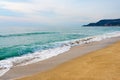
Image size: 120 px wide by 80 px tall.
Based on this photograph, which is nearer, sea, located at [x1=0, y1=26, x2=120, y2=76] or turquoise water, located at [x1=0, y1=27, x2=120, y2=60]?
sea, located at [x1=0, y1=26, x2=120, y2=76]

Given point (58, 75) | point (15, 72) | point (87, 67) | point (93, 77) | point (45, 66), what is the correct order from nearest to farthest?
point (93, 77) → point (58, 75) → point (87, 67) → point (15, 72) → point (45, 66)

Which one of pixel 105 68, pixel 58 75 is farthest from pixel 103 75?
pixel 58 75

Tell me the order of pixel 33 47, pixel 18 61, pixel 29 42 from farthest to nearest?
1. pixel 29 42
2. pixel 33 47
3. pixel 18 61

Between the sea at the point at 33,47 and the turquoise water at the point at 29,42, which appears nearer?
the sea at the point at 33,47

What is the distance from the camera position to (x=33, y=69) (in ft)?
24.3

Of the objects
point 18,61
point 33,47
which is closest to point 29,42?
point 33,47

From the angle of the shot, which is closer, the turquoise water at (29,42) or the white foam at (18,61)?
the white foam at (18,61)

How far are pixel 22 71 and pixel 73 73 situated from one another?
79.1 inches

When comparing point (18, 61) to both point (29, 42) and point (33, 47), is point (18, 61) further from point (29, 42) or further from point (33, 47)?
point (29, 42)

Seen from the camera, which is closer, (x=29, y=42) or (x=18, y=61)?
(x=18, y=61)

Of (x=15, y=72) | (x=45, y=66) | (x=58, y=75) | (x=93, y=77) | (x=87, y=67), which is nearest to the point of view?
(x=93, y=77)

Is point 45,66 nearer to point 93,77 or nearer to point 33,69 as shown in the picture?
point 33,69

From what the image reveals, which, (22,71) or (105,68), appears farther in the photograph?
(22,71)

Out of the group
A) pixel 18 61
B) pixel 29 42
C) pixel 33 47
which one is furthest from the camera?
pixel 29 42
